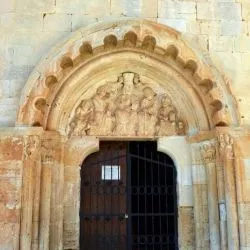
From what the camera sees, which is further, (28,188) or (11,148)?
(11,148)

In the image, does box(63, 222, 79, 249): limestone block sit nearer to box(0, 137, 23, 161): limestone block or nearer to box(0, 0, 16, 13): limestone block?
box(0, 137, 23, 161): limestone block

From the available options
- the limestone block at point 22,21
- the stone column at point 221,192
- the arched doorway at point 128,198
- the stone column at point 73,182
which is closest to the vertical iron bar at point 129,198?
the arched doorway at point 128,198

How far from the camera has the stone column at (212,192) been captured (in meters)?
5.43

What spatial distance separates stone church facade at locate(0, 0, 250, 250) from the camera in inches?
211

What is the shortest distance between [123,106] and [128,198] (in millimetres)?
1274

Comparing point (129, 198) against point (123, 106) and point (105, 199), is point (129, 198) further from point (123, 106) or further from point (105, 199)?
point (123, 106)

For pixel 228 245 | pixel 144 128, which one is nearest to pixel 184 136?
pixel 144 128

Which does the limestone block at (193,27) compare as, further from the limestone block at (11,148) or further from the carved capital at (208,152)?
the limestone block at (11,148)

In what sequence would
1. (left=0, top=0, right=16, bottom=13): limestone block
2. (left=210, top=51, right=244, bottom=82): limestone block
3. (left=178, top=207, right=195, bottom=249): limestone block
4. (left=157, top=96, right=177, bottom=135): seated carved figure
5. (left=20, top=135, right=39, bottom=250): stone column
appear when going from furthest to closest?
1. (left=157, top=96, right=177, bottom=135): seated carved figure
2. (left=0, top=0, right=16, bottom=13): limestone block
3. (left=210, top=51, right=244, bottom=82): limestone block
4. (left=178, top=207, right=195, bottom=249): limestone block
5. (left=20, top=135, right=39, bottom=250): stone column

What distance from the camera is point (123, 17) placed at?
19.2 ft

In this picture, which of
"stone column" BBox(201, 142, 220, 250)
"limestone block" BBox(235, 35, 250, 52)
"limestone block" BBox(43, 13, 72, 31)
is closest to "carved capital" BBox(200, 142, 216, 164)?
"stone column" BBox(201, 142, 220, 250)

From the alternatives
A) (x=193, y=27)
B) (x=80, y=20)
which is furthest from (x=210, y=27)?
(x=80, y=20)

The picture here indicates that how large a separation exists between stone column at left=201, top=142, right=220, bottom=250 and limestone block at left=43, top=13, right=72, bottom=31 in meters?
2.44

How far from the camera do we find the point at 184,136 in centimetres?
599
